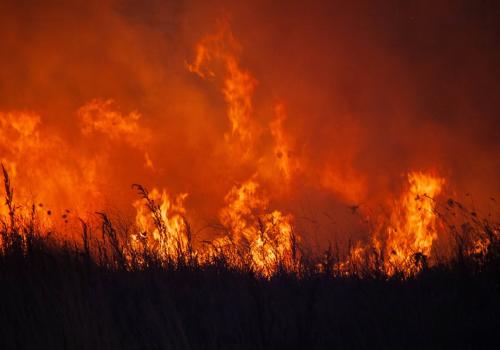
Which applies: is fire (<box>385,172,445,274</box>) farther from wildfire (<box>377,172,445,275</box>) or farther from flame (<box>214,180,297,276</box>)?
flame (<box>214,180,297,276</box>)

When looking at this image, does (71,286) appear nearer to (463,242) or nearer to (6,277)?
(6,277)

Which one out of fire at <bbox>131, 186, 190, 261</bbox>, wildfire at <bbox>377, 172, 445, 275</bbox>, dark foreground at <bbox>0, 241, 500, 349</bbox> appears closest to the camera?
dark foreground at <bbox>0, 241, 500, 349</bbox>

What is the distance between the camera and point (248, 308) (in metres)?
3.88

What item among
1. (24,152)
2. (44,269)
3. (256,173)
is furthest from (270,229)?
(24,152)

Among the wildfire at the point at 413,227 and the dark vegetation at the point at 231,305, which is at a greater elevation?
the wildfire at the point at 413,227

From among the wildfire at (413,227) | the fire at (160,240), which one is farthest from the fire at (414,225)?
the fire at (160,240)

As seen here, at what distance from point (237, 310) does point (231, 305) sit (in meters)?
0.10

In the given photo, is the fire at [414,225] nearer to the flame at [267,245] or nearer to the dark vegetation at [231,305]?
the dark vegetation at [231,305]

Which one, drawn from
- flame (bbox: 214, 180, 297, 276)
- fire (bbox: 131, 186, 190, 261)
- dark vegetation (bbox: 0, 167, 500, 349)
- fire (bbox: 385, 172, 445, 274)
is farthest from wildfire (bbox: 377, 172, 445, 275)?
fire (bbox: 131, 186, 190, 261)

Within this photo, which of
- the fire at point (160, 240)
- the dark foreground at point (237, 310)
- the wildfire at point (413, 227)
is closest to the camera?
the dark foreground at point (237, 310)

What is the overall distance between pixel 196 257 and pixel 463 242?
2.62 m

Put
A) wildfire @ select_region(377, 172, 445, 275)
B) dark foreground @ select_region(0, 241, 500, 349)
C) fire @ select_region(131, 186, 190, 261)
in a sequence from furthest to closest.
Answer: fire @ select_region(131, 186, 190, 261)
wildfire @ select_region(377, 172, 445, 275)
dark foreground @ select_region(0, 241, 500, 349)

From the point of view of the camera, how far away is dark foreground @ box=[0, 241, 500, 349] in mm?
3357

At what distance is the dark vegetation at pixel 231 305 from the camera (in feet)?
11.1
